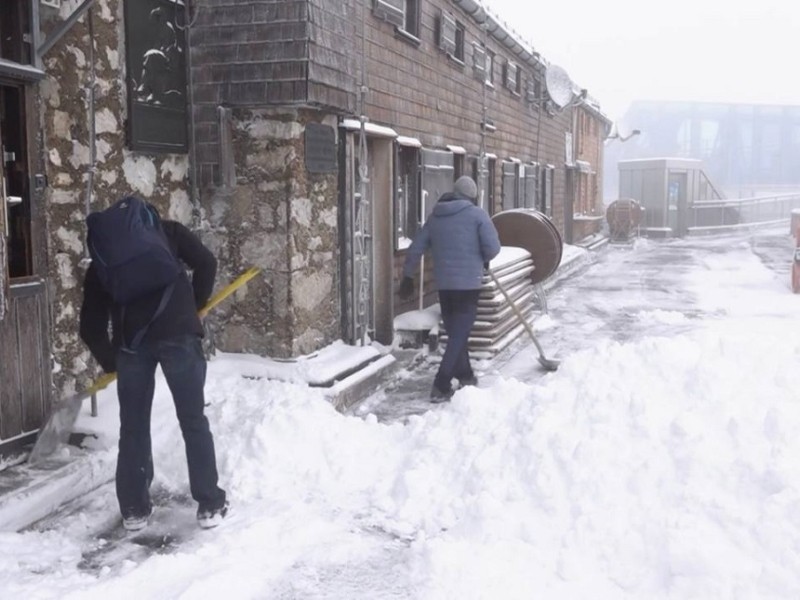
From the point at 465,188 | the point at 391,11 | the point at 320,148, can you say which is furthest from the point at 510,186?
the point at 320,148

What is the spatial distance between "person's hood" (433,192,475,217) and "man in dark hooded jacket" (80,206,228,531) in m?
3.31

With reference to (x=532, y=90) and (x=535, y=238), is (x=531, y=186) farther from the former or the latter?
(x=535, y=238)

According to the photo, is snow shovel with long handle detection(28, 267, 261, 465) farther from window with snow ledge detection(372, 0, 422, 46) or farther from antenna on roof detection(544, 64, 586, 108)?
antenna on roof detection(544, 64, 586, 108)

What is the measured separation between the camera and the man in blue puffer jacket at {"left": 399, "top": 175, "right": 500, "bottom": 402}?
287 inches

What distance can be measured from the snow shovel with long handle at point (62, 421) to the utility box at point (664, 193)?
29.1 meters

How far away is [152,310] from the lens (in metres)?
4.27

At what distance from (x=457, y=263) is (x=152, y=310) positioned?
351cm

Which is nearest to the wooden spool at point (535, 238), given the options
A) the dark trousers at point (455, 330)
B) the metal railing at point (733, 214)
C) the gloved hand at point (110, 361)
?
the dark trousers at point (455, 330)

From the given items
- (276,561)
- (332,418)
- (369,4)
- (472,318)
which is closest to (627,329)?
(472,318)

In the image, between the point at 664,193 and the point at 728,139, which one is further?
the point at 728,139

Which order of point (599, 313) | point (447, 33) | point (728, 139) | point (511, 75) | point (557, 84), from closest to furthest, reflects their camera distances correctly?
point (447, 33) < point (599, 313) < point (511, 75) < point (557, 84) < point (728, 139)

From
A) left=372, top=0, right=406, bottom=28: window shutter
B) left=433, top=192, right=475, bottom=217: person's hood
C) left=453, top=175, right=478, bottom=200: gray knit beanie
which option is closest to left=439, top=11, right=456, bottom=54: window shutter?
left=372, top=0, right=406, bottom=28: window shutter

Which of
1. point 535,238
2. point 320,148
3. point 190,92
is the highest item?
point 190,92

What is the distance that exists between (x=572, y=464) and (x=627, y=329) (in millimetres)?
6644
